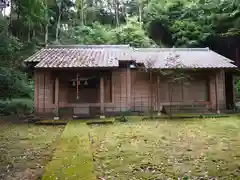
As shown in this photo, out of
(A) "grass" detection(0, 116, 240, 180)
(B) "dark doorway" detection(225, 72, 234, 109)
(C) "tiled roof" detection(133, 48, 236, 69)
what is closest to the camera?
(A) "grass" detection(0, 116, 240, 180)

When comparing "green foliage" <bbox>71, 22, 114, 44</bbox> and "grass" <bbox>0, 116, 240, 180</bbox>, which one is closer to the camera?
"grass" <bbox>0, 116, 240, 180</bbox>

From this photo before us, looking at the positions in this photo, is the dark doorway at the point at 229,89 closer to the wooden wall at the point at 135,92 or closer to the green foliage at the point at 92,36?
the wooden wall at the point at 135,92

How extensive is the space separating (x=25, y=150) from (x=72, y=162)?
7.20 ft

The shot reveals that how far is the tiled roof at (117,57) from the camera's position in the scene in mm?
11258

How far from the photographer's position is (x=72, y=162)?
4723 millimetres

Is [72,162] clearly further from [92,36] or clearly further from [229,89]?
[92,36]

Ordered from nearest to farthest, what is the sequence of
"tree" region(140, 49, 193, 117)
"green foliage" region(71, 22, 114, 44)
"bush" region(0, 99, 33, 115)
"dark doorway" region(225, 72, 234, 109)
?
"tree" region(140, 49, 193, 117) → "dark doorway" region(225, 72, 234, 109) → "bush" region(0, 99, 33, 115) → "green foliage" region(71, 22, 114, 44)

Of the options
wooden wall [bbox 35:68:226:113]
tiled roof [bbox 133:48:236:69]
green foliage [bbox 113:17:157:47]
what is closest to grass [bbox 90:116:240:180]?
wooden wall [bbox 35:68:226:113]

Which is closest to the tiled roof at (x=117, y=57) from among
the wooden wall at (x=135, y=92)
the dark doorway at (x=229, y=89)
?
the wooden wall at (x=135, y=92)

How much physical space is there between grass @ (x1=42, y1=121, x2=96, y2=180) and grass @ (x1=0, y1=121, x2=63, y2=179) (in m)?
0.35

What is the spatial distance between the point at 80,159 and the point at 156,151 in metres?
2.06

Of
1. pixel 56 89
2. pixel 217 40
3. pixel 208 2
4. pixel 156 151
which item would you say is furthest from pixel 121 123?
pixel 208 2

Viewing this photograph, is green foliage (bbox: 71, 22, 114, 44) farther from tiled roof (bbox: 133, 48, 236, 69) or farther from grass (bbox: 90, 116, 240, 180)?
grass (bbox: 90, 116, 240, 180)

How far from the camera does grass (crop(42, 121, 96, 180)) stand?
4.02 m
